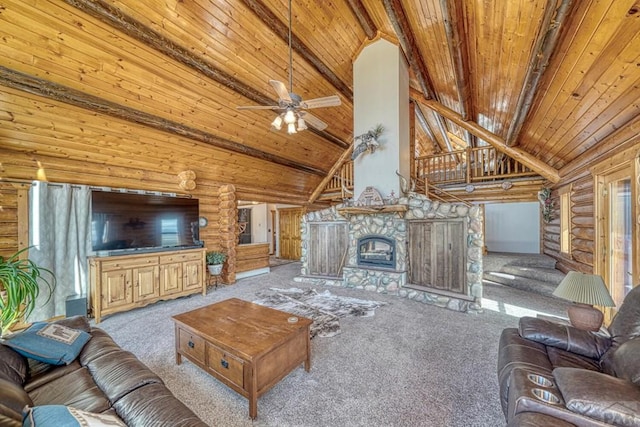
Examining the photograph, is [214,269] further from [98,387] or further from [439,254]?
[439,254]

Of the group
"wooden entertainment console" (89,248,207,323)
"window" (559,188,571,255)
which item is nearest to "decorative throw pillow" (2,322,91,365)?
"wooden entertainment console" (89,248,207,323)

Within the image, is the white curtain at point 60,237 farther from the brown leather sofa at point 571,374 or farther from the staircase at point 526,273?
the staircase at point 526,273

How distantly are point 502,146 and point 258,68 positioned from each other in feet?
17.5

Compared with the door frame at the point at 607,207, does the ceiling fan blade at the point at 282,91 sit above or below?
above

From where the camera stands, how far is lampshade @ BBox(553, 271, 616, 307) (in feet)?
6.97

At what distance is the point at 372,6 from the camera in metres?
4.66

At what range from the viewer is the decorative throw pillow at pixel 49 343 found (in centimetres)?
174

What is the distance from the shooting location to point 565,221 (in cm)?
539

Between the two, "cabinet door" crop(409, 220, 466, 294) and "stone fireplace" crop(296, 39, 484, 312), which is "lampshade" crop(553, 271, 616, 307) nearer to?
"stone fireplace" crop(296, 39, 484, 312)

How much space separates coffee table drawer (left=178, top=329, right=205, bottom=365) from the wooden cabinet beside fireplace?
397 centimetres

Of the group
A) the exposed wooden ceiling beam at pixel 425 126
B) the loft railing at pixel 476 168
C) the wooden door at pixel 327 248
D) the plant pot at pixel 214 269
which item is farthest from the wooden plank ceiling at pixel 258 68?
the wooden door at pixel 327 248

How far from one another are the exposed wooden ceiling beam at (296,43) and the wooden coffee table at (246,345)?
4.13 m

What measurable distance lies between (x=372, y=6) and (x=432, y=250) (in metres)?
4.51

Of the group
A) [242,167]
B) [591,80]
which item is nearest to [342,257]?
[242,167]
